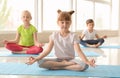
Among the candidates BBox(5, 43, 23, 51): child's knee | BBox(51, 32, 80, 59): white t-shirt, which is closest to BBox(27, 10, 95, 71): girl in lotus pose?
BBox(51, 32, 80, 59): white t-shirt

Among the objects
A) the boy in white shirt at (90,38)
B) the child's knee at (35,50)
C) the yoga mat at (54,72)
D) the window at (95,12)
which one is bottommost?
the yoga mat at (54,72)

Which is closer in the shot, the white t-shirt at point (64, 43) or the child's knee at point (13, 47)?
the white t-shirt at point (64, 43)

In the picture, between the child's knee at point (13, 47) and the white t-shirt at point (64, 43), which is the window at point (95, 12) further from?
the white t-shirt at point (64, 43)

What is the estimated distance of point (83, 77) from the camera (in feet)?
6.93

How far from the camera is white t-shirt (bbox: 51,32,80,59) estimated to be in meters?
A: 2.47

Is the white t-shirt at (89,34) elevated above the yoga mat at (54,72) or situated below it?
above

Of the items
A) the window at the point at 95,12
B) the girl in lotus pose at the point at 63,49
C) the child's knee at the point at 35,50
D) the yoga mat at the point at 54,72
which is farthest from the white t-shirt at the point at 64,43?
the window at the point at 95,12

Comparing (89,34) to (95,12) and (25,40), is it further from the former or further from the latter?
(95,12)

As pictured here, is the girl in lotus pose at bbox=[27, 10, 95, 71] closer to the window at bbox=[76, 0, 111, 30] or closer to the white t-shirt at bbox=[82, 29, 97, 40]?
the white t-shirt at bbox=[82, 29, 97, 40]

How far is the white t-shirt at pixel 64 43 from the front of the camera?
8.09 ft

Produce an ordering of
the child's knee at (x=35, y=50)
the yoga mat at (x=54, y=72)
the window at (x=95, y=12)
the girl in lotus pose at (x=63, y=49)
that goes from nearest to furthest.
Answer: the yoga mat at (x=54, y=72) → the girl in lotus pose at (x=63, y=49) → the child's knee at (x=35, y=50) → the window at (x=95, y=12)

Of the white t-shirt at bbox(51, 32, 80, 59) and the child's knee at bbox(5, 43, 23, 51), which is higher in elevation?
the white t-shirt at bbox(51, 32, 80, 59)

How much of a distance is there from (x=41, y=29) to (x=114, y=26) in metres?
3.79

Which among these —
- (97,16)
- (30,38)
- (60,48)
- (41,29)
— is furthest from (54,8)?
(60,48)
